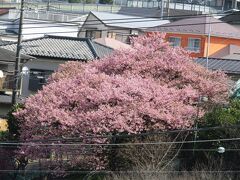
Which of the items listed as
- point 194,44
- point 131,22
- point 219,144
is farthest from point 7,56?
point 219,144

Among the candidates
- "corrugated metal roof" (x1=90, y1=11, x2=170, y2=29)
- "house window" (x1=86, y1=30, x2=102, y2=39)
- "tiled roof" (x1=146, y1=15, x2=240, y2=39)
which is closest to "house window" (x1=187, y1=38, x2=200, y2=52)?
"tiled roof" (x1=146, y1=15, x2=240, y2=39)

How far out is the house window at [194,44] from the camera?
174 feet

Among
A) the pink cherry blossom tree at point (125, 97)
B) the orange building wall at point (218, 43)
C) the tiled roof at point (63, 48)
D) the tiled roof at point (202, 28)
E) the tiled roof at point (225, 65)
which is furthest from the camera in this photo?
the orange building wall at point (218, 43)

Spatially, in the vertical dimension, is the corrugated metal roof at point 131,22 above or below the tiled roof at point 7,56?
above

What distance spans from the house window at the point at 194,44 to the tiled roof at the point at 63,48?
1105 centimetres

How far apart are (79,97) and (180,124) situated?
419 centimetres

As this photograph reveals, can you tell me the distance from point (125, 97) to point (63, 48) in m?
22.7

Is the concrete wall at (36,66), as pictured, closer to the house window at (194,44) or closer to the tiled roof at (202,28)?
the tiled roof at (202,28)

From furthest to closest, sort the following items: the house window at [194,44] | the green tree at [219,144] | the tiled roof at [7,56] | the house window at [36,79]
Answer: the house window at [194,44]
the house window at [36,79]
the tiled roof at [7,56]
the green tree at [219,144]

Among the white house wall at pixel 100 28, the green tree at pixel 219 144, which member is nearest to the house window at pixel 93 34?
the white house wall at pixel 100 28

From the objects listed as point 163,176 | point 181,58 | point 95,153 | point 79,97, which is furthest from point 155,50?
point 163,176

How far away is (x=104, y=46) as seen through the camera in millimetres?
45812

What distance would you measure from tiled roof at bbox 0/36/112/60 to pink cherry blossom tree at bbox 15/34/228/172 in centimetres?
1640

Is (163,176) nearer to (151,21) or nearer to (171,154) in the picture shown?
(171,154)
